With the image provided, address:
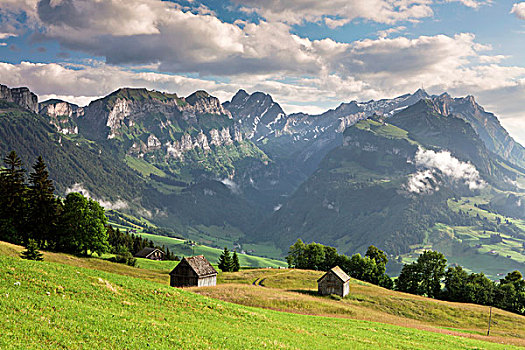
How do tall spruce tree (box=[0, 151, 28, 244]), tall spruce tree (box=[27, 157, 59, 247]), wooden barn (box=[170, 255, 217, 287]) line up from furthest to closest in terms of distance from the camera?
wooden barn (box=[170, 255, 217, 287]), tall spruce tree (box=[27, 157, 59, 247]), tall spruce tree (box=[0, 151, 28, 244])

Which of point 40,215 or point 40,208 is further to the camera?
point 40,215

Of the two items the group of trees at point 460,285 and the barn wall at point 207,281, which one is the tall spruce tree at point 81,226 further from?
the group of trees at point 460,285

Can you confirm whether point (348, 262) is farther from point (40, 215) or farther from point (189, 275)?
point (40, 215)

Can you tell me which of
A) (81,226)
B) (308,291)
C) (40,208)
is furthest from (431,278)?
(40,208)

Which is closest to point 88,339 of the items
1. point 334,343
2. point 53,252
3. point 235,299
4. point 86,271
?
point 86,271

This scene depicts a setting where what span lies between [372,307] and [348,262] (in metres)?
55.8

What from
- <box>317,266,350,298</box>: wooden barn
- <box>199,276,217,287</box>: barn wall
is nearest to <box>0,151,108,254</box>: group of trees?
<box>199,276,217,287</box>: barn wall

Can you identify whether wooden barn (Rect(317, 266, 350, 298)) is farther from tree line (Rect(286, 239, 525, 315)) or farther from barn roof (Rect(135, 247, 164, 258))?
barn roof (Rect(135, 247, 164, 258))

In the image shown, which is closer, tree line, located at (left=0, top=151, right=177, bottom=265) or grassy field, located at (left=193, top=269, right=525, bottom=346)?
grassy field, located at (left=193, top=269, right=525, bottom=346)

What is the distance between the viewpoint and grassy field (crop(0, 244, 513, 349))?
23078mm

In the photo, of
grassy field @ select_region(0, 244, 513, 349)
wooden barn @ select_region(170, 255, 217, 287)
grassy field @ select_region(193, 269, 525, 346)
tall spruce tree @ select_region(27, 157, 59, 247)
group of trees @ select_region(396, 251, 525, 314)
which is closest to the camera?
grassy field @ select_region(0, 244, 513, 349)

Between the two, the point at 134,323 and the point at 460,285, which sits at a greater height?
the point at 134,323

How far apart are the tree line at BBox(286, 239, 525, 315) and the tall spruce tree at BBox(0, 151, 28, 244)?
96.0 m

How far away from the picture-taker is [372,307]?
3071 inches
